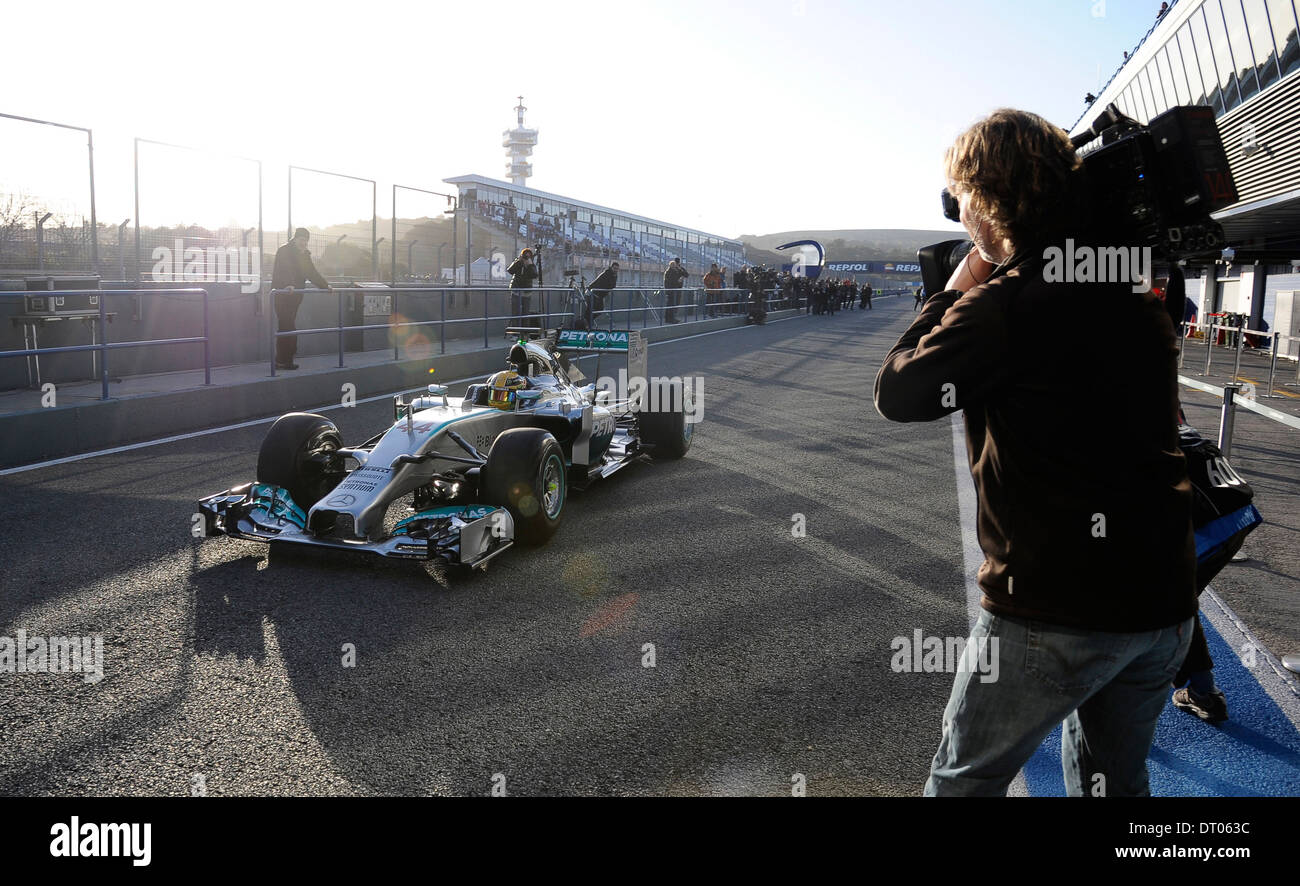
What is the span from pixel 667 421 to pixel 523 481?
2966mm

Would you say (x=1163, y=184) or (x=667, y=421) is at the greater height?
(x=1163, y=184)

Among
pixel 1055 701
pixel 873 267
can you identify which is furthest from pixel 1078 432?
pixel 873 267

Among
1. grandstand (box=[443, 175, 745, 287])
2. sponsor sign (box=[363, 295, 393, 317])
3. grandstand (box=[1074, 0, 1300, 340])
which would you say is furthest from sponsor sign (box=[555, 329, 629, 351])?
grandstand (box=[443, 175, 745, 287])

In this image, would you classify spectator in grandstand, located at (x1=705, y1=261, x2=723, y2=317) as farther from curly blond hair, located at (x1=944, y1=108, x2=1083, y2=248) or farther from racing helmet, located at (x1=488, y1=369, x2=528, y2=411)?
curly blond hair, located at (x1=944, y1=108, x2=1083, y2=248)

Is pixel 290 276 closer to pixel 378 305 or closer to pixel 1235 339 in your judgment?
pixel 378 305

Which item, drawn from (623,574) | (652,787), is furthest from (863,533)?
(652,787)

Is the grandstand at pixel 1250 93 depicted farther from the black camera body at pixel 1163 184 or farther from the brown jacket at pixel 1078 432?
the brown jacket at pixel 1078 432

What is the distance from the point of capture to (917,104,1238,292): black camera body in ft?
6.81

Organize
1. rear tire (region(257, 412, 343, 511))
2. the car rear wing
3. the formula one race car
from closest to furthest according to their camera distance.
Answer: the formula one race car
rear tire (region(257, 412, 343, 511))
the car rear wing

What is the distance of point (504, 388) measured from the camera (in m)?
6.95

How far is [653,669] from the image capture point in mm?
4250

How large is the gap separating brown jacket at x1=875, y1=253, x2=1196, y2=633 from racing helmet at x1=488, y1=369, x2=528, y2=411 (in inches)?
201

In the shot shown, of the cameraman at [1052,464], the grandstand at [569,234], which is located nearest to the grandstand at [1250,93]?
the grandstand at [569,234]
